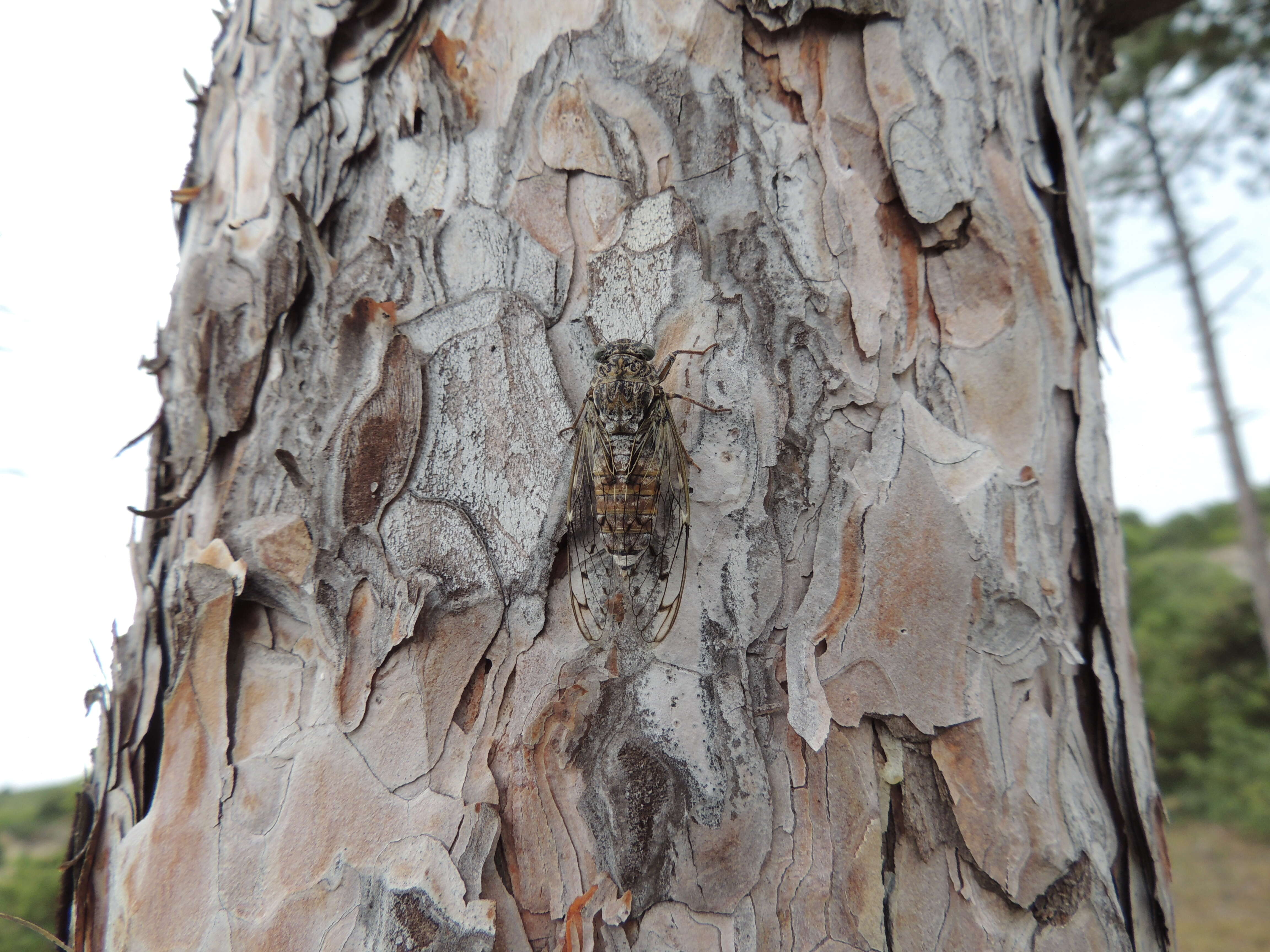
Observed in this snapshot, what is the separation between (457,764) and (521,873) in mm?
145

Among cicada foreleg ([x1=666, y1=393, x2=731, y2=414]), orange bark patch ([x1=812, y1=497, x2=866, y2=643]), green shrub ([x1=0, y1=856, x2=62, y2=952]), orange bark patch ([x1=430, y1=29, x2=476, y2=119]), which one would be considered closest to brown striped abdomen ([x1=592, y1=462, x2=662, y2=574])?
cicada foreleg ([x1=666, y1=393, x2=731, y2=414])

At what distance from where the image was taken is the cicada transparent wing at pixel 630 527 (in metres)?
0.82

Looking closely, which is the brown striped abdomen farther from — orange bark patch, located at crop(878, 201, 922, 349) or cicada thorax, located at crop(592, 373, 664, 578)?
orange bark patch, located at crop(878, 201, 922, 349)

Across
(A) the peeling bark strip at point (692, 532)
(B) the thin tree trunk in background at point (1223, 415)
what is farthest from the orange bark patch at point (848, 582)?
(B) the thin tree trunk in background at point (1223, 415)

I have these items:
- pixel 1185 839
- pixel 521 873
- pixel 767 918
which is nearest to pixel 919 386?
pixel 767 918

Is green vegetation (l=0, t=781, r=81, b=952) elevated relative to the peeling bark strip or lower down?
lower down

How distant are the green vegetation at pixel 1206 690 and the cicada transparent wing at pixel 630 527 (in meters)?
7.05

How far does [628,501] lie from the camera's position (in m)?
0.91

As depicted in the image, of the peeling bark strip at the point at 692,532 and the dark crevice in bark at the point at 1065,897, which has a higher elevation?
the peeling bark strip at the point at 692,532

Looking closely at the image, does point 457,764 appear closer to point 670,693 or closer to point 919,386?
point 670,693

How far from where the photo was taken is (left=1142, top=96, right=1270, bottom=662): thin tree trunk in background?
15.6 feet

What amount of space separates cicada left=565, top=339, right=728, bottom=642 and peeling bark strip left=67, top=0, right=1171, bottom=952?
0.02 metres

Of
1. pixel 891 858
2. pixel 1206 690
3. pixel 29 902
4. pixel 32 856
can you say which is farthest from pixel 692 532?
pixel 1206 690

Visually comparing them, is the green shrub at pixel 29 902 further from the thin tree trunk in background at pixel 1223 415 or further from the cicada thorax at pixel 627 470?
the thin tree trunk in background at pixel 1223 415
